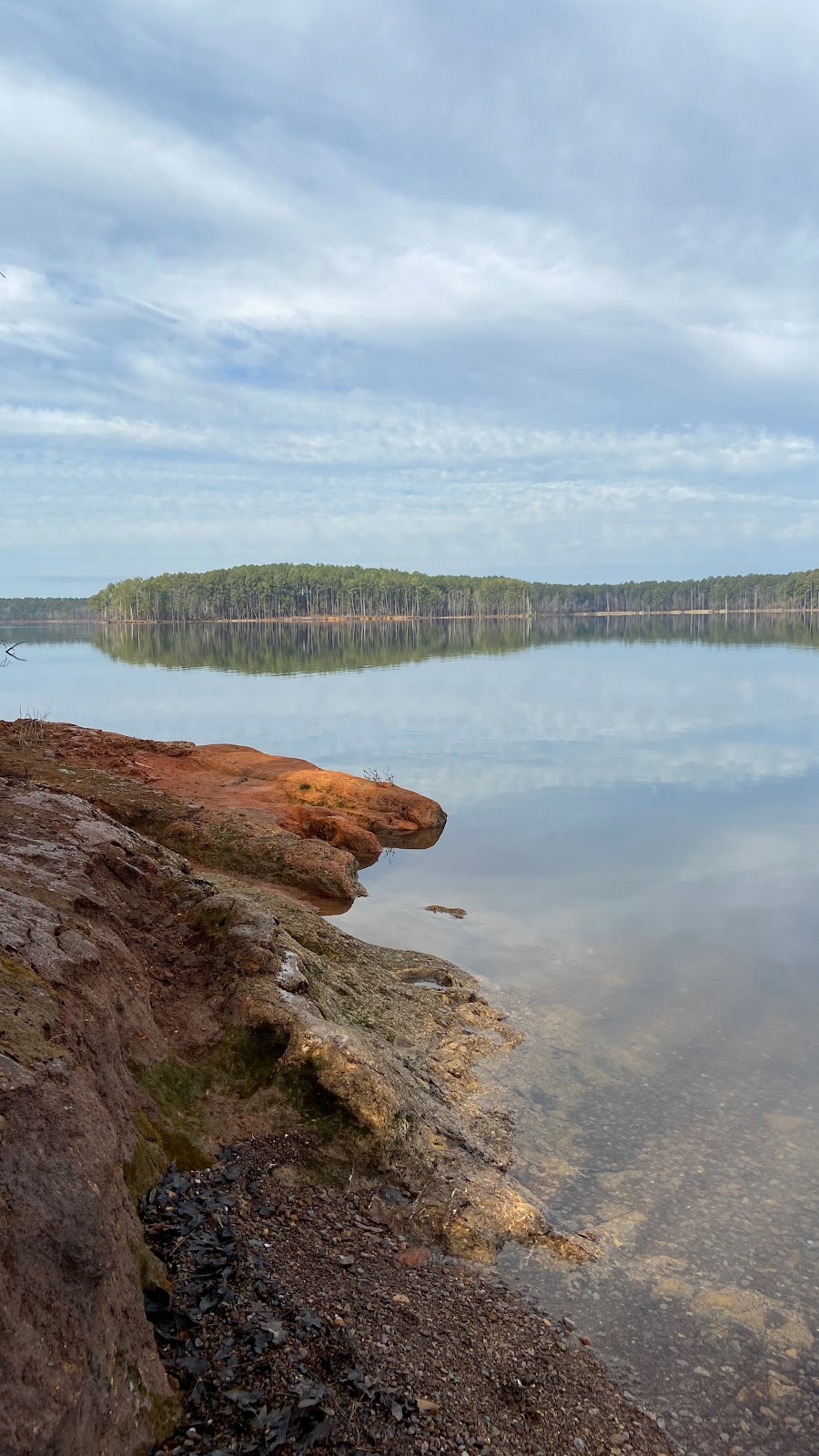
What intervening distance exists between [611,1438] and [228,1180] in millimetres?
2794

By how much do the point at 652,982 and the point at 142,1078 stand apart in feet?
28.2

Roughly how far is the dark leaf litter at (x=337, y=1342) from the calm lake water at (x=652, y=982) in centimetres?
68

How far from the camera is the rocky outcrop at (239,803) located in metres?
17.8

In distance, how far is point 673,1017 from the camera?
11758 mm

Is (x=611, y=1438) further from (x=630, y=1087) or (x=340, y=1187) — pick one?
(x=630, y=1087)

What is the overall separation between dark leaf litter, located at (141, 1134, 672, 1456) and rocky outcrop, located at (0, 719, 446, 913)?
9.38m

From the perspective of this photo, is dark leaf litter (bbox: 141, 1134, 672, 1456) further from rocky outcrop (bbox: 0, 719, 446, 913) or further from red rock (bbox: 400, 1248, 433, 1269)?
rocky outcrop (bbox: 0, 719, 446, 913)

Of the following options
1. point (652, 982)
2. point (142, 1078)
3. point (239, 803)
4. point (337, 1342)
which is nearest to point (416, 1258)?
point (337, 1342)

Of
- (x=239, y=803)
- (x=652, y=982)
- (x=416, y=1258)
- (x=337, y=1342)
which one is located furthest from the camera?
(x=239, y=803)

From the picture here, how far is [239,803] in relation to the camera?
22.9 meters

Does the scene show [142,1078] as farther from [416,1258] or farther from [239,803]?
[239,803]

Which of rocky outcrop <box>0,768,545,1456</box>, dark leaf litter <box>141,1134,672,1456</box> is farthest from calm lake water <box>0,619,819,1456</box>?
rocky outcrop <box>0,768,545,1456</box>

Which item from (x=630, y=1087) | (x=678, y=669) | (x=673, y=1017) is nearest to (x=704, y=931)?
(x=673, y=1017)

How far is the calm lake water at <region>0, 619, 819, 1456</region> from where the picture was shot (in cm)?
639
